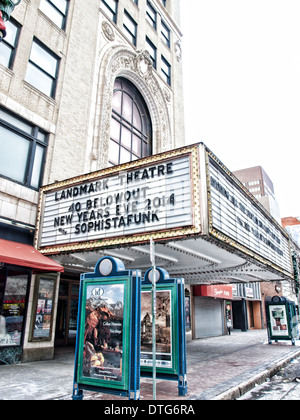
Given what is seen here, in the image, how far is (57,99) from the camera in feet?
43.3

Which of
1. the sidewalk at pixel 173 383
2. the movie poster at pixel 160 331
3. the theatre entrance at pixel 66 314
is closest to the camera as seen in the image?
the sidewalk at pixel 173 383

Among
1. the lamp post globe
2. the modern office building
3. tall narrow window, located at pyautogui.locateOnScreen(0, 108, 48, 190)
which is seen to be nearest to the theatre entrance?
tall narrow window, located at pyautogui.locateOnScreen(0, 108, 48, 190)

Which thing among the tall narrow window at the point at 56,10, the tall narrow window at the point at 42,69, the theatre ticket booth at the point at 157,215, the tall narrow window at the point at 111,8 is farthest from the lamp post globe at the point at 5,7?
the tall narrow window at the point at 111,8

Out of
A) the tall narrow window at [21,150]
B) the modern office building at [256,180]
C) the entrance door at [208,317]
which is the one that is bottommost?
the entrance door at [208,317]

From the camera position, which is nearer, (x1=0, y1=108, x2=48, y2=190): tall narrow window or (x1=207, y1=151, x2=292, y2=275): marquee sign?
(x1=207, y1=151, x2=292, y2=275): marquee sign

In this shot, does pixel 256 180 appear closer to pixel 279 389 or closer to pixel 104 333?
pixel 279 389

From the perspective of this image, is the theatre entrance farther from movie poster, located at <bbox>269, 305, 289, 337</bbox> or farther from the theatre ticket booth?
movie poster, located at <bbox>269, 305, 289, 337</bbox>

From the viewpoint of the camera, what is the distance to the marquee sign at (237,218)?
8.84 metres

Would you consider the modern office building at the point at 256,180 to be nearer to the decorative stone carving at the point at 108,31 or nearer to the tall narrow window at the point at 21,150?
the decorative stone carving at the point at 108,31

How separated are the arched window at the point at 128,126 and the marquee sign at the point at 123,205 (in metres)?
5.83

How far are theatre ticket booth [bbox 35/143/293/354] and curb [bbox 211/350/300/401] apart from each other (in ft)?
11.4

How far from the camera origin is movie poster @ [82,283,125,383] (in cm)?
557
